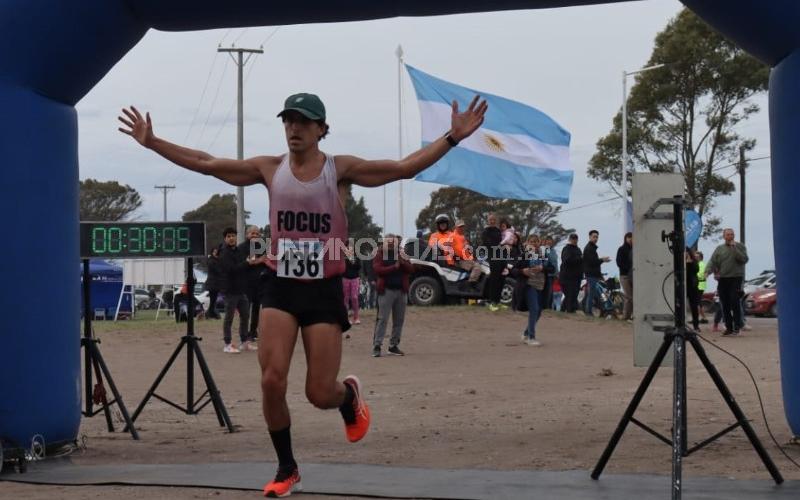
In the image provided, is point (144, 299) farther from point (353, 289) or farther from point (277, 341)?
point (277, 341)

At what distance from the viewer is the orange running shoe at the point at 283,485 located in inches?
254

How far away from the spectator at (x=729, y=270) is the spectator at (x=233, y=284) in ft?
27.8

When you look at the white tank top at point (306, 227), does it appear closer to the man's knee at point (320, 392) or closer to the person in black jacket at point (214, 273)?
the man's knee at point (320, 392)

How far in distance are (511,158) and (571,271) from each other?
5112mm

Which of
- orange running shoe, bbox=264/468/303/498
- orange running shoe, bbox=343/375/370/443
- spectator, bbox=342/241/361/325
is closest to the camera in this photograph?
orange running shoe, bbox=264/468/303/498

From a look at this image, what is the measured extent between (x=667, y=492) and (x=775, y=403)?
487 centimetres

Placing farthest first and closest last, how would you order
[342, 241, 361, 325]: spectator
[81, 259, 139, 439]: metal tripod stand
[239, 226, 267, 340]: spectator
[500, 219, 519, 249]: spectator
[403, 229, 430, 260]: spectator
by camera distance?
[403, 229, 430, 260]: spectator → [342, 241, 361, 325]: spectator → [500, 219, 519, 249]: spectator → [239, 226, 267, 340]: spectator → [81, 259, 139, 439]: metal tripod stand

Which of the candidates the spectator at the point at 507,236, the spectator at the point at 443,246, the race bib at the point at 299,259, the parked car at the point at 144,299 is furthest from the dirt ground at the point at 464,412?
the parked car at the point at 144,299

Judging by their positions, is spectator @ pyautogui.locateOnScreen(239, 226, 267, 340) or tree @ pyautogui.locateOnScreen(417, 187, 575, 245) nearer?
spectator @ pyautogui.locateOnScreen(239, 226, 267, 340)

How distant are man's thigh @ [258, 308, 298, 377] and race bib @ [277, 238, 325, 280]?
0.75ft

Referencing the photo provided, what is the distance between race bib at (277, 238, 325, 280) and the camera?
661 cm

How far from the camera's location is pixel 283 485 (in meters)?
6.48

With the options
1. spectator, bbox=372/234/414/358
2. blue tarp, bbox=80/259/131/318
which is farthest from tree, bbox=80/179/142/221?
spectator, bbox=372/234/414/358

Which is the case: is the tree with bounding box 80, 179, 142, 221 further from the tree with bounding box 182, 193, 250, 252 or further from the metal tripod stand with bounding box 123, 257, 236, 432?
the metal tripod stand with bounding box 123, 257, 236, 432
